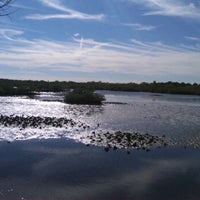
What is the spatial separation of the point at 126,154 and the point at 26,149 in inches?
222

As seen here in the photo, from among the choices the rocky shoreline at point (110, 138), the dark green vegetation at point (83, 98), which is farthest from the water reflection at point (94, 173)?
the dark green vegetation at point (83, 98)

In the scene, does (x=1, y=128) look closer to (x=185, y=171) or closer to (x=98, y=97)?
(x=185, y=171)

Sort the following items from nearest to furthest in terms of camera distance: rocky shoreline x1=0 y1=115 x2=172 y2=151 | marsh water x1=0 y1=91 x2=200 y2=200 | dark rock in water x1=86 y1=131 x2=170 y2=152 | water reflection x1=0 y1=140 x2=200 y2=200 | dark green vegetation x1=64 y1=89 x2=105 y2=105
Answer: water reflection x1=0 y1=140 x2=200 y2=200 → marsh water x1=0 y1=91 x2=200 y2=200 → dark rock in water x1=86 y1=131 x2=170 y2=152 → rocky shoreline x1=0 y1=115 x2=172 y2=151 → dark green vegetation x1=64 y1=89 x2=105 y2=105

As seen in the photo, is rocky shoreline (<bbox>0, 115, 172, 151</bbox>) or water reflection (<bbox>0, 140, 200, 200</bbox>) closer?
water reflection (<bbox>0, 140, 200, 200</bbox>)

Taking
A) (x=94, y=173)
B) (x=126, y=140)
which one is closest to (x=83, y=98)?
(x=126, y=140)

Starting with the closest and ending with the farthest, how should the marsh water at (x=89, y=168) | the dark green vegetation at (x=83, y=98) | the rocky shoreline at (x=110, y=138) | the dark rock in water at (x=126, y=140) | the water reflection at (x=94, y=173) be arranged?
the water reflection at (x=94, y=173) → the marsh water at (x=89, y=168) → the dark rock in water at (x=126, y=140) → the rocky shoreline at (x=110, y=138) → the dark green vegetation at (x=83, y=98)

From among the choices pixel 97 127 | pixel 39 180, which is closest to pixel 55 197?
pixel 39 180

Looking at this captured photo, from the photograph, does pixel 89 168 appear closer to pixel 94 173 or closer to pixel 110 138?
pixel 94 173

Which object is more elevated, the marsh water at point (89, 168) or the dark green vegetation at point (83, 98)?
the dark green vegetation at point (83, 98)

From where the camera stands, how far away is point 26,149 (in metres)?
22.3

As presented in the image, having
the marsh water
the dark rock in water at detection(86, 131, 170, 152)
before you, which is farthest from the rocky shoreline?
the marsh water

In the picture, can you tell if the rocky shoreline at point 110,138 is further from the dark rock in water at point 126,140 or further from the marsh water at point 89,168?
the marsh water at point 89,168

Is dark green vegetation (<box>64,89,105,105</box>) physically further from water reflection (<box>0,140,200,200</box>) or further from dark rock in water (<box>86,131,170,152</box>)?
water reflection (<box>0,140,200,200</box>)

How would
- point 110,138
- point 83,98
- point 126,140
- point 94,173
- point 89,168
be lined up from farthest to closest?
1. point 83,98
2. point 110,138
3. point 126,140
4. point 89,168
5. point 94,173
